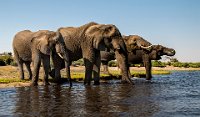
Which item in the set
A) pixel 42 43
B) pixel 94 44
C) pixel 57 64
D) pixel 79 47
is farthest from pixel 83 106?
pixel 57 64

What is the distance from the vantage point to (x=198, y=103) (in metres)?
16.7

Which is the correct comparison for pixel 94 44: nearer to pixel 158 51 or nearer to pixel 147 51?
pixel 147 51

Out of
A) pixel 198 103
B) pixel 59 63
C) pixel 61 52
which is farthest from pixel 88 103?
pixel 59 63

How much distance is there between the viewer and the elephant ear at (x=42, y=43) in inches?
1045

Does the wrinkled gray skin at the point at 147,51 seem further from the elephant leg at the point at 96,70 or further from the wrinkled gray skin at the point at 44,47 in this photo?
the wrinkled gray skin at the point at 44,47

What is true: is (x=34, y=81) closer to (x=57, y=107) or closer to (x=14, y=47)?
(x=14, y=47)

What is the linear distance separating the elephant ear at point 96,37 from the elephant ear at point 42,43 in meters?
3.25

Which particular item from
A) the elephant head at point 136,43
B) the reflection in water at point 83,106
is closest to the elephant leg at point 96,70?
the reflection in water at point 83,106

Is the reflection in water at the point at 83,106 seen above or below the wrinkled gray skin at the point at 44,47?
below

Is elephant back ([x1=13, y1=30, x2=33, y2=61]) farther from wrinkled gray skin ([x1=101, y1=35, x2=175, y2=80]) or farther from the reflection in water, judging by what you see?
the reflection in water

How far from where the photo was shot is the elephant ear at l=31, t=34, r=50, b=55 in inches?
1045

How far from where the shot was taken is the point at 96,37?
2775 centimetres

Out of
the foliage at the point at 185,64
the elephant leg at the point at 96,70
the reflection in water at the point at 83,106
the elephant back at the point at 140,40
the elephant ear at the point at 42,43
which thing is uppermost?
the elephant back at the point at 140,40

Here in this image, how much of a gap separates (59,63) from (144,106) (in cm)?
1472
